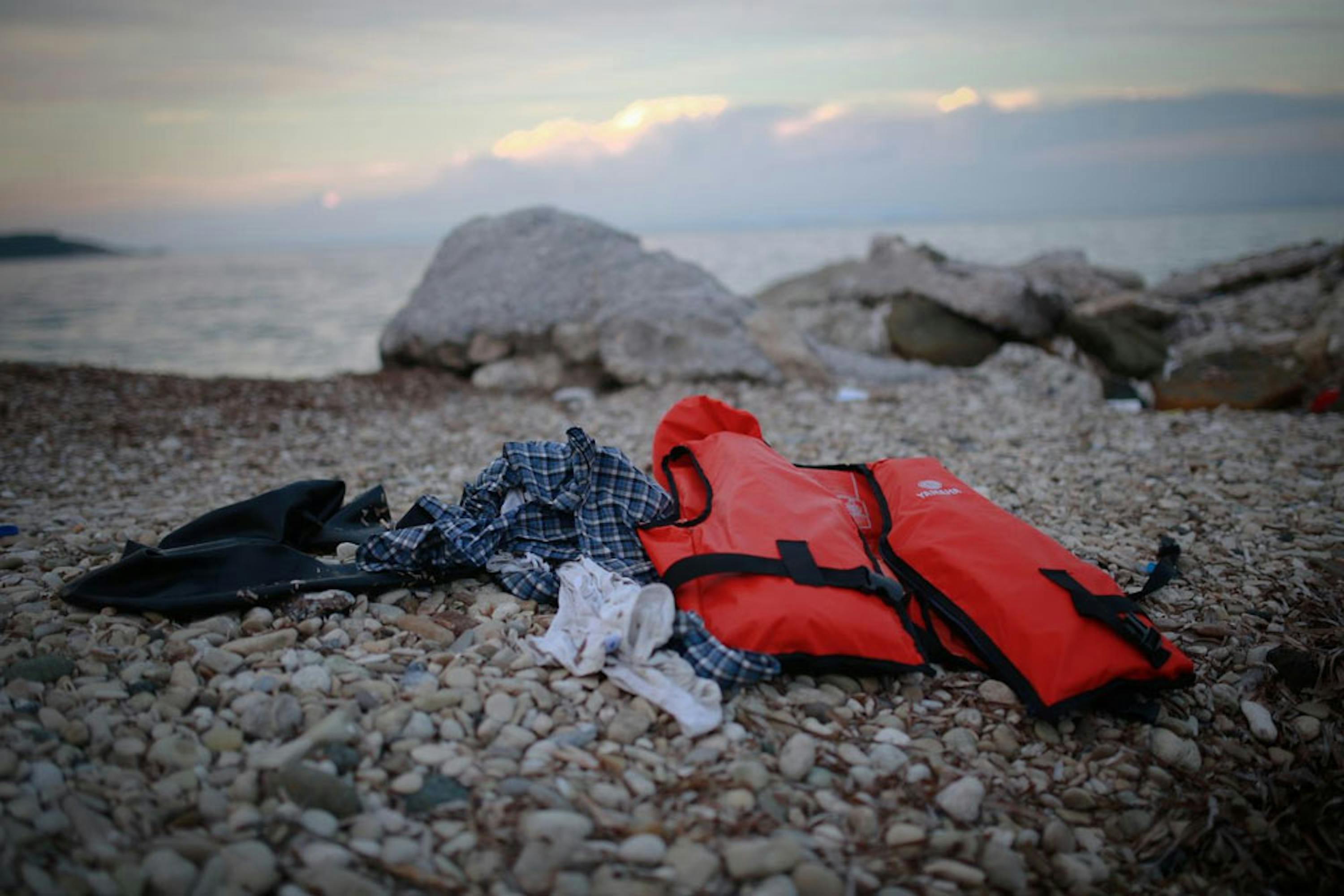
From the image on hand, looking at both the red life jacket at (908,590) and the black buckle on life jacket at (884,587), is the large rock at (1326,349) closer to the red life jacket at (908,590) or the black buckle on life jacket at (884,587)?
the red life jacket at (908,590)

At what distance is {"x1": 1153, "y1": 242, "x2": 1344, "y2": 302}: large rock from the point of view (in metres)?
17.1

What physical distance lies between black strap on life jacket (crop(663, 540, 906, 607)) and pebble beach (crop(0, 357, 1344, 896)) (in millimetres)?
430

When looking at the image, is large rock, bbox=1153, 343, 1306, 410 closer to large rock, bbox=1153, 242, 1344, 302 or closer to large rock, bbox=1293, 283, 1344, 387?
large rock, bbox=1293, 283, 1344, 387

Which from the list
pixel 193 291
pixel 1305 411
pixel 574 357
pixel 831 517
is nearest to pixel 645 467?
pixel 831 517

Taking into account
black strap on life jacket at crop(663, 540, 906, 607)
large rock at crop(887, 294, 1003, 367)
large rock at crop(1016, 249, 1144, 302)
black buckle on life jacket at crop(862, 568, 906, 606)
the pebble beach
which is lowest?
the pebble beach

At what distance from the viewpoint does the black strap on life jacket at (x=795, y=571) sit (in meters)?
3.30

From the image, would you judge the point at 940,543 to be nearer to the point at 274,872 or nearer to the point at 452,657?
the point at 452,657

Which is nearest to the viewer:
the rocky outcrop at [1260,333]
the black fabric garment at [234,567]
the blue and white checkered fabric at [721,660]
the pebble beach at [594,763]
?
the pebble beach at [594,763]

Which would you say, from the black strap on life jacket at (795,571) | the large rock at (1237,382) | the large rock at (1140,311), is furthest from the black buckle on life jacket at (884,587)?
the large rock at (1140,311)

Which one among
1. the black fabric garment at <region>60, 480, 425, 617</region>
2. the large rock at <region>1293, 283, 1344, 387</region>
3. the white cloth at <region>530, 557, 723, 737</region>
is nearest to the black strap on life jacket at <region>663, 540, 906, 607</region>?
the white cloth at <region>530, 557, 723, 737</region>

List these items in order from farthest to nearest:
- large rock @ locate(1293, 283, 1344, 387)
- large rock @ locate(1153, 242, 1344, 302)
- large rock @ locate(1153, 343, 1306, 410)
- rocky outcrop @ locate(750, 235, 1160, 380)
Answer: large rock @ locate(1153, 242, 1344, 302), rocky outcrop @ locate(750, 235, 1160, 380), large rock @ locate(1293, 283, 1344, 387), large rock @ locate(1153, 343, 1306, 410)

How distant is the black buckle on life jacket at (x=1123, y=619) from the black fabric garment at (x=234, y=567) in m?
3.06

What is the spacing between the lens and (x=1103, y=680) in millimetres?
3021

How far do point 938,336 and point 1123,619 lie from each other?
31.0ft
